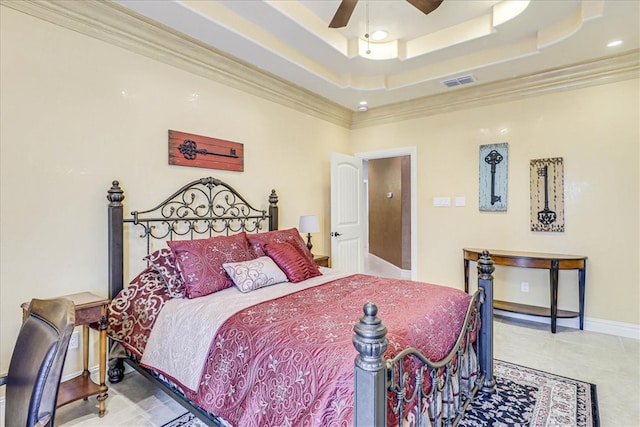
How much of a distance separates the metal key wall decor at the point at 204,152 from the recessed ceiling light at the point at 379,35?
5.83ft

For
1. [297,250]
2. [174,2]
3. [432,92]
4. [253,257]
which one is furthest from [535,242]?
[174,2]

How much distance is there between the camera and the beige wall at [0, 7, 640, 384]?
213 centimetres

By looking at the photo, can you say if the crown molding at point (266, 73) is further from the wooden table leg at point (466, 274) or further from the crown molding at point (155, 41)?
the wooden table leg at point (466, 274)

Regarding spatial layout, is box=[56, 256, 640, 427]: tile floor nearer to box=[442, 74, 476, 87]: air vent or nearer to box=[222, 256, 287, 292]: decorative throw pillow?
box=[222, 256, 287, 292]: decorative throw pillow

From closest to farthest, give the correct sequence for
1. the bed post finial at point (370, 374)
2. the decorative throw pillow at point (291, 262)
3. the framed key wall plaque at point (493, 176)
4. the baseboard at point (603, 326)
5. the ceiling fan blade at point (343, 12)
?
1. the bed post finial at point (370, 374)
2. the ceiling fan blade at point (343, 12)
3. the decorative throw pillow at point (291, 262)
4. the baseboard at point (603, 326)
5. the framed key wall plaque at point (493, 176)

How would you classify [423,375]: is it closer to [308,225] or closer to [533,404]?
[533,404]

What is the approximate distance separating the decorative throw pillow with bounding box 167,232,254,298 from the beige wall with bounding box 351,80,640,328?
2.92 m

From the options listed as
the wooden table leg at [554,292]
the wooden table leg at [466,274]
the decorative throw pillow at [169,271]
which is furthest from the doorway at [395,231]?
the decorative throw pillow at [169,271]

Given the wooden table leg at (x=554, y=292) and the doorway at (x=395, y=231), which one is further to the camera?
the doorway at (x=395, y=231)

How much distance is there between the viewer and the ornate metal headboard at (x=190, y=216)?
2.45 m

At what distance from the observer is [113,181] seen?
247 centimetres

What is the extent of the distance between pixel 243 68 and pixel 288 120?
0.86 meters

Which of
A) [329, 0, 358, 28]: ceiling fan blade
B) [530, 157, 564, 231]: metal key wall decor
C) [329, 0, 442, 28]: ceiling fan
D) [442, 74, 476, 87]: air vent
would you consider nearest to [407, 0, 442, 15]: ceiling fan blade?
[329, 0, 442, 28]: ceiling fan

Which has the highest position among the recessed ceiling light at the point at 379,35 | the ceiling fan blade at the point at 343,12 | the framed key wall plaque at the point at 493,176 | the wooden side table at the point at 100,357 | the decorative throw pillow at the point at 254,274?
the recessed ceiling light at the point at 379,35
